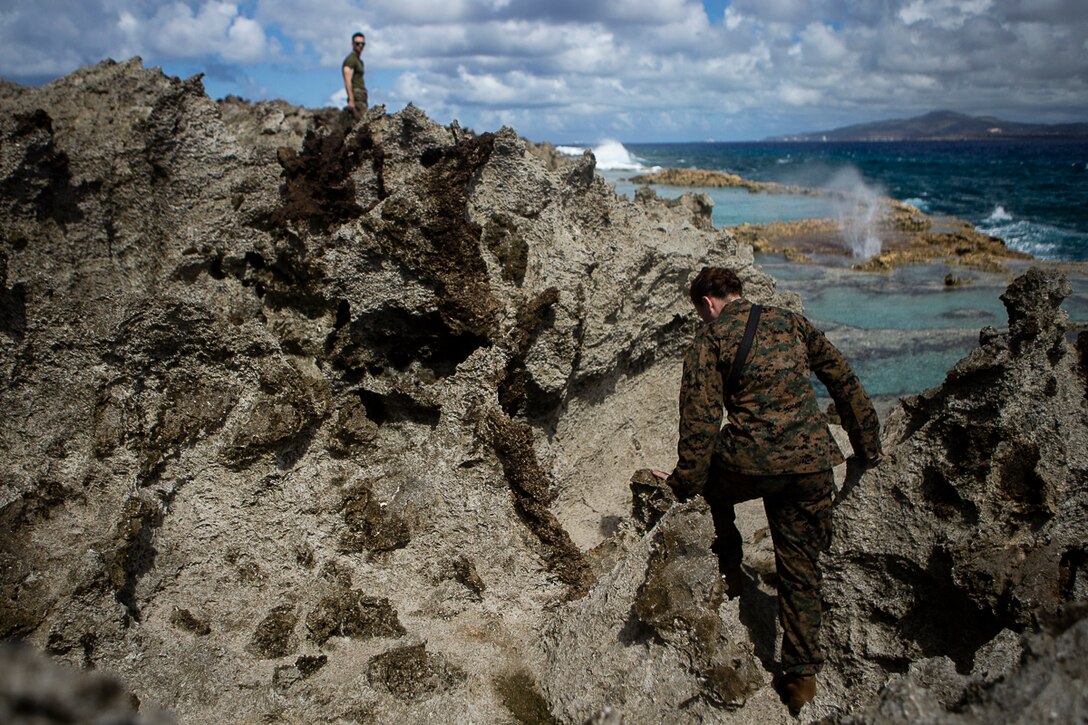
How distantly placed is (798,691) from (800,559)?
0.73 metres

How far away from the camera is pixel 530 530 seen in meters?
4.68

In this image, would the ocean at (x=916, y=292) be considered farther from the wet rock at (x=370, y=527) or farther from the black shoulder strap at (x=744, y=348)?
the wet rock at (x=370, y=527)

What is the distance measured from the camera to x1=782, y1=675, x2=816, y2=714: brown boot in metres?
4.07

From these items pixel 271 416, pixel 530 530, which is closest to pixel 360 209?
pixel 271 416

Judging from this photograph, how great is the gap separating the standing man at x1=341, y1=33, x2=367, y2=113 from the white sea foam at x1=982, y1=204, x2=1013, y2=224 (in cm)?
4054

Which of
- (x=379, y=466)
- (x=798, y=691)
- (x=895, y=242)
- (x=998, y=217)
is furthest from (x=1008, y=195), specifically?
(x=379, y=466)

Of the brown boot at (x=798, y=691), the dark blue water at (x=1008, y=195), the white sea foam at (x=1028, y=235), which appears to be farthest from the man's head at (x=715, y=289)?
the dark blue water at (x=1008, y=195)

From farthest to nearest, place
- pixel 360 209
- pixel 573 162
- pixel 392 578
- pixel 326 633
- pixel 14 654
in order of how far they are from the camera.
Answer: pixel 573 162
pixel 360 209
pixel 392 578
pixel 326 633
pixel 14 654

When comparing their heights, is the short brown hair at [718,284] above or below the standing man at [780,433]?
above

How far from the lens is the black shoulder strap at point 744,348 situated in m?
4.14

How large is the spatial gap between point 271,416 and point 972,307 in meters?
17.4

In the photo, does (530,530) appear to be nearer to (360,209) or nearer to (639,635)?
(639,635)

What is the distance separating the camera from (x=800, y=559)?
4.25 m

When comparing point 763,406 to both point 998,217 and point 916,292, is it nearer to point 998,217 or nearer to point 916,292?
point 916,292
